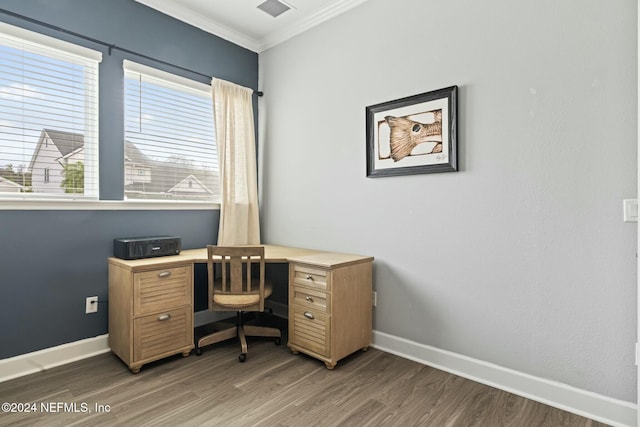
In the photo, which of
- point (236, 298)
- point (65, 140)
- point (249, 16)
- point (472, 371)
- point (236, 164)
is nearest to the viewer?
point (472, 371)

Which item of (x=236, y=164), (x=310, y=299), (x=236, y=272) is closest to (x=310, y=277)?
(x=310, y=299)

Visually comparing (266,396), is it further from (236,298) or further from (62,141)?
(62,141)

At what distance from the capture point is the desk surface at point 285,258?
244 cm

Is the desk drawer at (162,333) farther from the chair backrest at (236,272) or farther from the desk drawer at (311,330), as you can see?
the desk drawer at (311,330)

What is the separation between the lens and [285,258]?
8.84 ft

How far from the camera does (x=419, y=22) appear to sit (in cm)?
250

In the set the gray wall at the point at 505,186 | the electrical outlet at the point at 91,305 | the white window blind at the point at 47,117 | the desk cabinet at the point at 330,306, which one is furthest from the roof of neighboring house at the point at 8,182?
the gray wall at the point at 505,186

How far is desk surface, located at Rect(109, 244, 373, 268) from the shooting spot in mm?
2441

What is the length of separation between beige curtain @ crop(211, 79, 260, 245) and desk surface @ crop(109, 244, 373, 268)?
0.41m

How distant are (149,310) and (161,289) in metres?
0.15

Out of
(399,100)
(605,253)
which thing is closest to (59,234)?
(399,100)

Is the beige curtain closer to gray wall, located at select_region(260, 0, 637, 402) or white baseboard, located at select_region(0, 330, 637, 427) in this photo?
gray wall, located at select_region(260, 0, 637, 402)

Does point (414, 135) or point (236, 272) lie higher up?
point (414, 135)

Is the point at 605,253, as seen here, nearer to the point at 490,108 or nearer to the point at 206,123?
the point at 490,108
